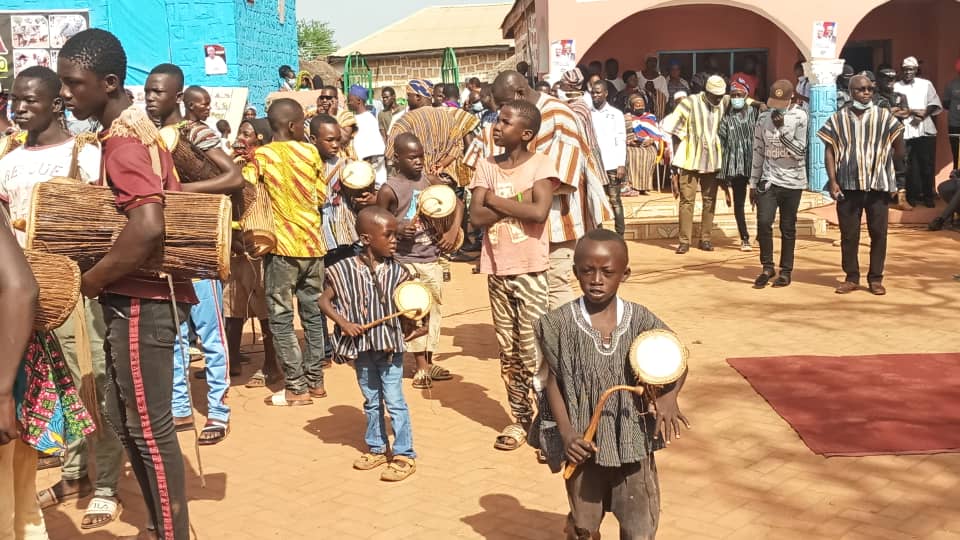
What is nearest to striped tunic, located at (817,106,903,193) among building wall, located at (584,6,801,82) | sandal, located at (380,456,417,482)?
sandal, located at (380,456,417,482)

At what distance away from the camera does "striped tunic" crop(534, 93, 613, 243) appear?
19.6ft

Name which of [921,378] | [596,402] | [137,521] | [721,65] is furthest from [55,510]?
[721,65]

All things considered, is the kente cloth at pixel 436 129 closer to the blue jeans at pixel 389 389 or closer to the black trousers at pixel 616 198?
the blue jeans at pixel 389 389

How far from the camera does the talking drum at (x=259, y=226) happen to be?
6.54 meters

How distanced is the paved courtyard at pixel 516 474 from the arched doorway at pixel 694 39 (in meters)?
10.7

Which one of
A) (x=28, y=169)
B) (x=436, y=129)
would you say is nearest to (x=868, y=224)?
(x=436, y=129)

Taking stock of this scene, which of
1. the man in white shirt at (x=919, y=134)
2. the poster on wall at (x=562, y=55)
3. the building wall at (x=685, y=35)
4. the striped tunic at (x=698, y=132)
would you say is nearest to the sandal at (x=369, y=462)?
the striped tunic at (x=698, y=132)

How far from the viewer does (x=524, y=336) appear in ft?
19.1

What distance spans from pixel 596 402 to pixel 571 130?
111 inches

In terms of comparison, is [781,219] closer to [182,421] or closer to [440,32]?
[182,421]

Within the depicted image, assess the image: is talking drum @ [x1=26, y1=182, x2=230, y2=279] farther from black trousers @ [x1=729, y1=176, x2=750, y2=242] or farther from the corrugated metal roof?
the corrugated metal roof

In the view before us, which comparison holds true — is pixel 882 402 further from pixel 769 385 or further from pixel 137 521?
pixel 137 521

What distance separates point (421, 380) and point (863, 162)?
15.6 ft

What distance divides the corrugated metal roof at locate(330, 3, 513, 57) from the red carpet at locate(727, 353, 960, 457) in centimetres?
2719
